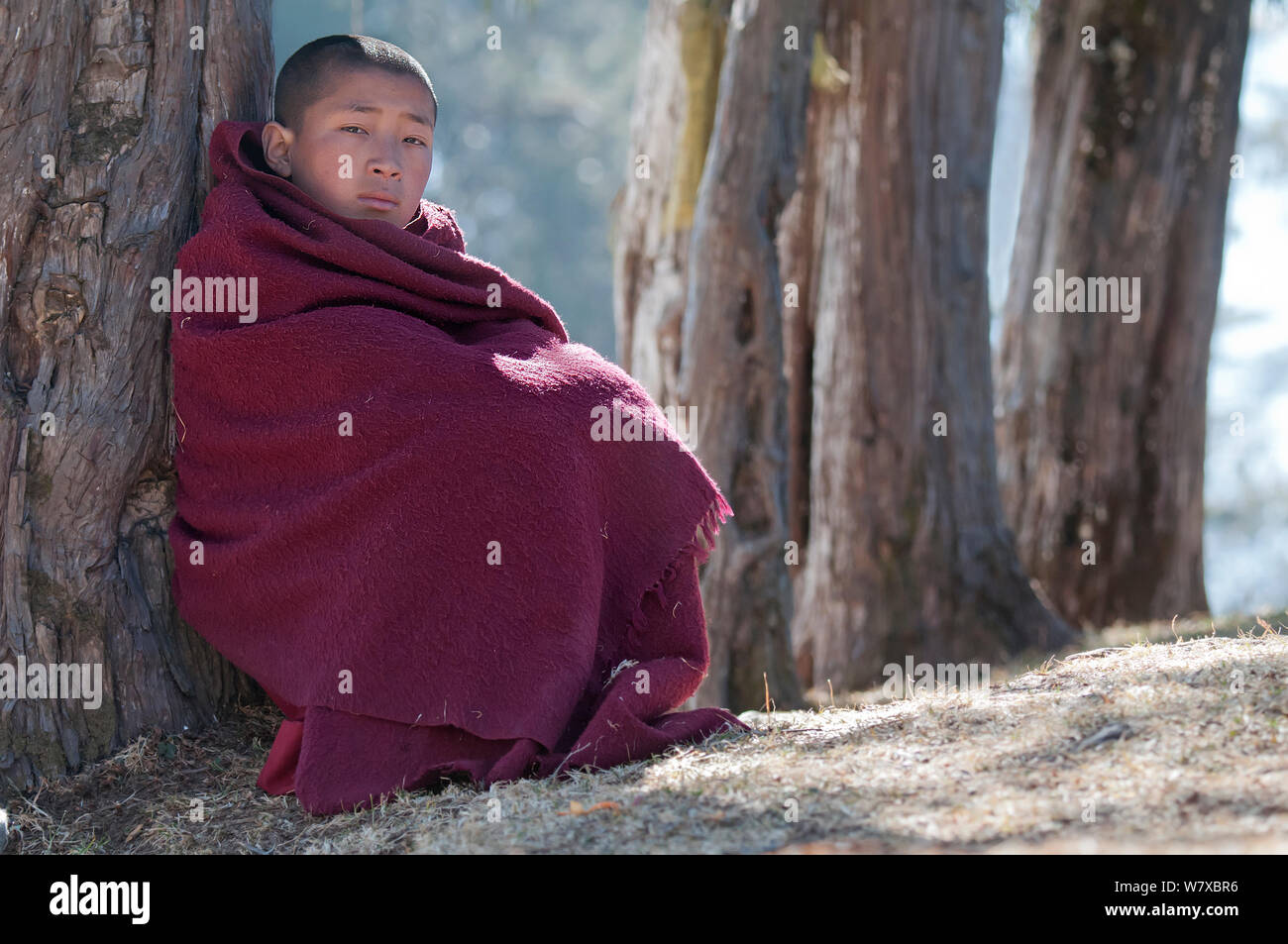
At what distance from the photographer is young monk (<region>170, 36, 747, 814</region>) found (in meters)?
3.08

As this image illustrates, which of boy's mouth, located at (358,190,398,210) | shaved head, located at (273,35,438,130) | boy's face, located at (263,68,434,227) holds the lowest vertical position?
boy's mouth, located at (358,190,398,210)

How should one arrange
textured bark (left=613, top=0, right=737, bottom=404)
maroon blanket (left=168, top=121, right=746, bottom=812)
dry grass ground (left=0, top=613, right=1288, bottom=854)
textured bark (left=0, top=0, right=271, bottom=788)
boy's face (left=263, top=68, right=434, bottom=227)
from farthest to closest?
textured bark (left=613, top=0, right=737, bottom=404) → boy's face (left=263, top=68, right=434, bottom=227) → textured bark (left=0, top=0, right=271, bottom=788) → maroon blanket (left=168, top=121, right=746, bottom=812) → dry grass ground (left=0, top=613, right=1288, bottom=854)

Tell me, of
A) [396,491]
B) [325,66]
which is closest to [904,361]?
[325,66]

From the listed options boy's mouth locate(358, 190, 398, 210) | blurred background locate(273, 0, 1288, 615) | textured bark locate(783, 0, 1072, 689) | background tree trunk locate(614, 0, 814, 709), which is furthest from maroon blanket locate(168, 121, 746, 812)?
blurred background locate(273, 0, 1288, 615)

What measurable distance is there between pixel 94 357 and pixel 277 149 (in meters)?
0.73

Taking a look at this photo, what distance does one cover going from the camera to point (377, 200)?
352cm

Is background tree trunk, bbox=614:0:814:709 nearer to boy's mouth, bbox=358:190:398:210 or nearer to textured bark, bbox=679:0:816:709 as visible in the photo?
textured bark, bbox=679:0:816:709

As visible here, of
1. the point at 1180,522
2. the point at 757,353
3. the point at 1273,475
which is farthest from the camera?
the point at 1273,475

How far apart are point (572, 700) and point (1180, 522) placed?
6407mm

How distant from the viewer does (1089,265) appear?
8.47 meters

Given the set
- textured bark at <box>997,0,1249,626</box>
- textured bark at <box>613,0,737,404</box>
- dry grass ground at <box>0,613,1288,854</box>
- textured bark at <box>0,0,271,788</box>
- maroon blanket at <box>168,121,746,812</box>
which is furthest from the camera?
textured bark at <box>997,0,1249,626</box>

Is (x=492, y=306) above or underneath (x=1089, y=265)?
underneath
